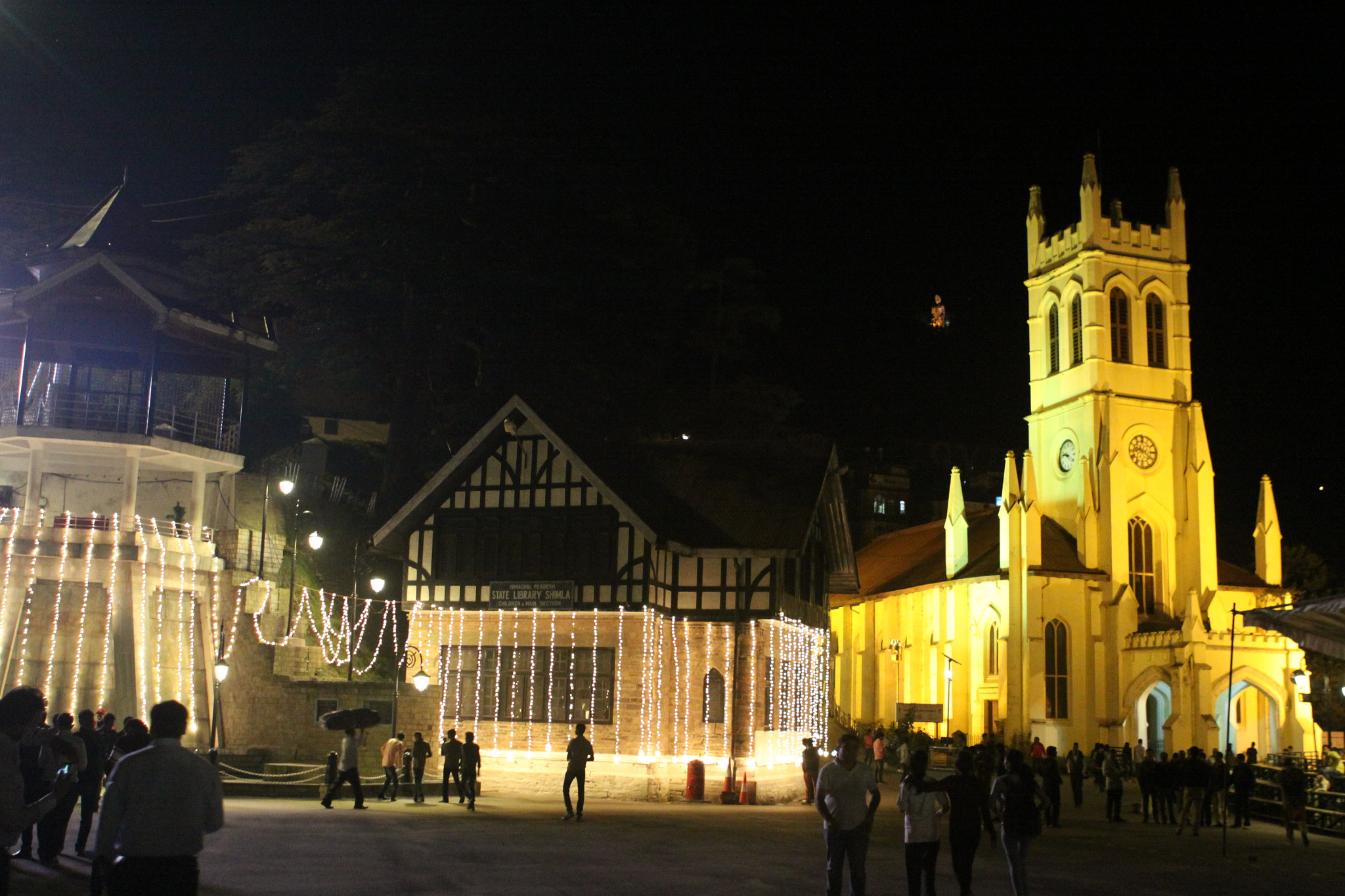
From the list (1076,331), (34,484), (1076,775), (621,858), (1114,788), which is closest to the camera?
(621,858)

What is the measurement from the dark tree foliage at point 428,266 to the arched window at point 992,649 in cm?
2069

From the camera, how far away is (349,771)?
67.9 feet

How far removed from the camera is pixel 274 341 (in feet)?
112

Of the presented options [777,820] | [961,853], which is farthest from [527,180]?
[961,853]

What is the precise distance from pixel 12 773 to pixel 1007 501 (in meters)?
48.4

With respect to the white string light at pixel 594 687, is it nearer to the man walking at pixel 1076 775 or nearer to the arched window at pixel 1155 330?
the man walking at pixel 1076 775

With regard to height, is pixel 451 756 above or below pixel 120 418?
below

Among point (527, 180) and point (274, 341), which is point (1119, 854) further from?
point (527, 180)

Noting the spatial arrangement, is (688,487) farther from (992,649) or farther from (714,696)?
(992,649)

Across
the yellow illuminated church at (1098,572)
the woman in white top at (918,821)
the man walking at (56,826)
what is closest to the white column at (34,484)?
the man walking at (56,826)

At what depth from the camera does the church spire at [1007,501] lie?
173ft

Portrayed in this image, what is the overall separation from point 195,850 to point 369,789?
66.4ft

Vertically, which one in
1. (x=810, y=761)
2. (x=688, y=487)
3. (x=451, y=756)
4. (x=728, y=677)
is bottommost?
(x=451, y=756)

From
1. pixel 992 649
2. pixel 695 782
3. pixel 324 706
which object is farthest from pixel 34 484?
pixel 992 649
